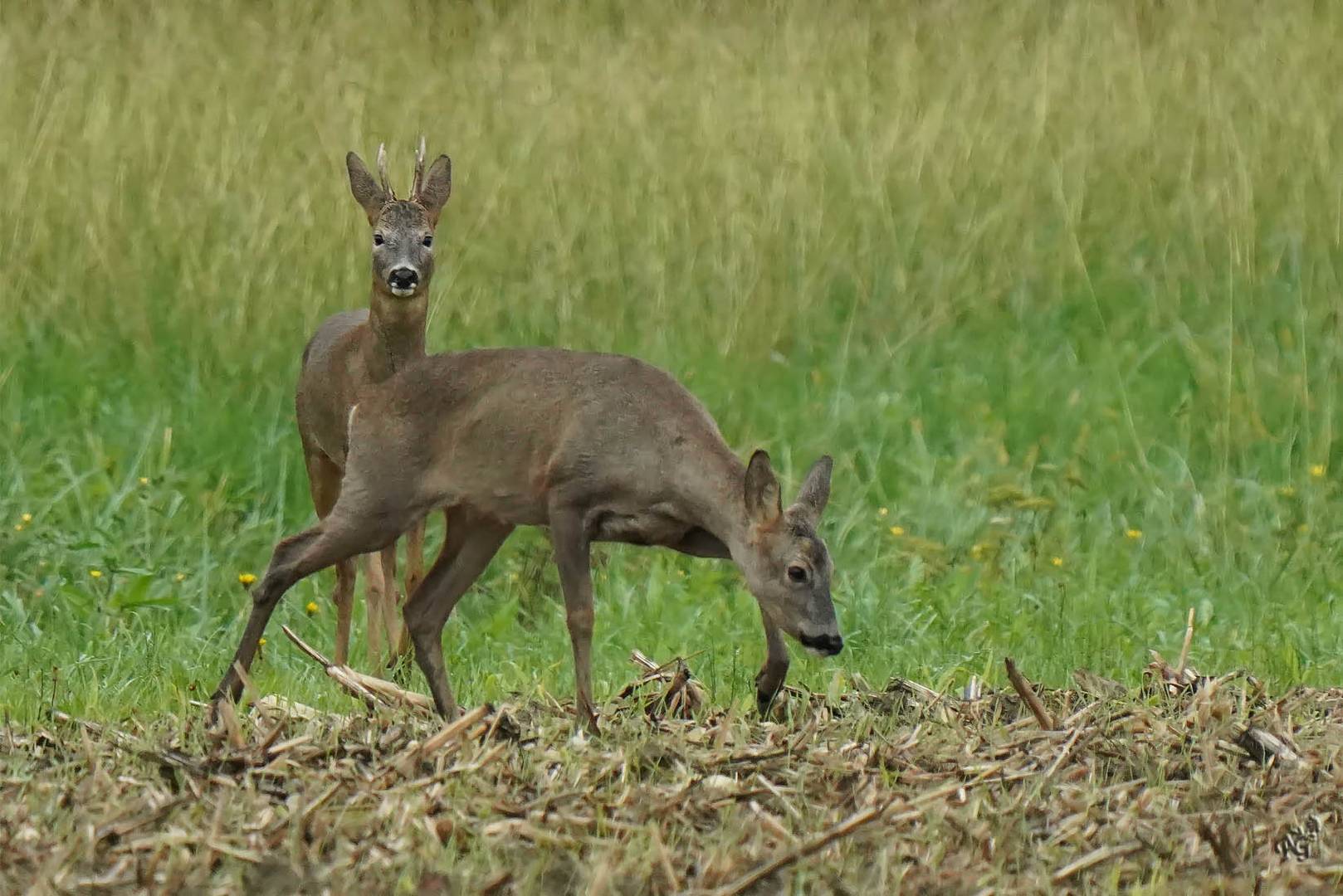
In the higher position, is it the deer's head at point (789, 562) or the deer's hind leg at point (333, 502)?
the deer's head at point (789, 562)

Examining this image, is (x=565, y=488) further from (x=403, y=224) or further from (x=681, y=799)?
(x=681, y=799)

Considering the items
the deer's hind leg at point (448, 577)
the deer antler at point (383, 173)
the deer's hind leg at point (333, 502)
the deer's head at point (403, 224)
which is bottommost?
the deer's hind leg at point (333, 502)

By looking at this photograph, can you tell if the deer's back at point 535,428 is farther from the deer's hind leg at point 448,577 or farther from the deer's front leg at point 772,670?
the deer's front leg at point 772,670

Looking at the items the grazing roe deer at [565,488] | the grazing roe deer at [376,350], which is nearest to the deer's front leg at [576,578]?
the grazing roe deer at [565,488]

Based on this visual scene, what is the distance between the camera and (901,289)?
35.1 feet

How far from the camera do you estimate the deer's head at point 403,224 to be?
7098 mm

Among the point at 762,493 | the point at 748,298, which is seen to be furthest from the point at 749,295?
the point at 762,493

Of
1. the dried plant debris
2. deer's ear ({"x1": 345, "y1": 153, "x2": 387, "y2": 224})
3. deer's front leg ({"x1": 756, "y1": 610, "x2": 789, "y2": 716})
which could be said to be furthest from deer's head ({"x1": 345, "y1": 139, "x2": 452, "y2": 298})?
deer's front leg ({"x1": 756, "y1": 610, "x2": 789, "y2": 716})

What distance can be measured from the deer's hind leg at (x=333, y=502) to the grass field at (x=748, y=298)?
0.25m

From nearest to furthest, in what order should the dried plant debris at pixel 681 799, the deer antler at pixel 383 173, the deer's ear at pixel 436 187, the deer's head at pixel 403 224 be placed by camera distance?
the dried plant debris at pixel 681 799 < the deer antler at pixel 383 173 < the deer's head at pixel 403 224 < the deer's ear at pixel 436 187

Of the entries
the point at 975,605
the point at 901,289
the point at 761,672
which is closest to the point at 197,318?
the point at 901,289

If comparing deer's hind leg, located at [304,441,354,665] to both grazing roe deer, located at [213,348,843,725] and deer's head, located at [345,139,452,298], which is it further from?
grazing roe deer, located at [213,348,843,725]

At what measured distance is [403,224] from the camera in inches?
281

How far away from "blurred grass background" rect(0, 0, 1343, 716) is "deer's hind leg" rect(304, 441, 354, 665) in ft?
0.78
